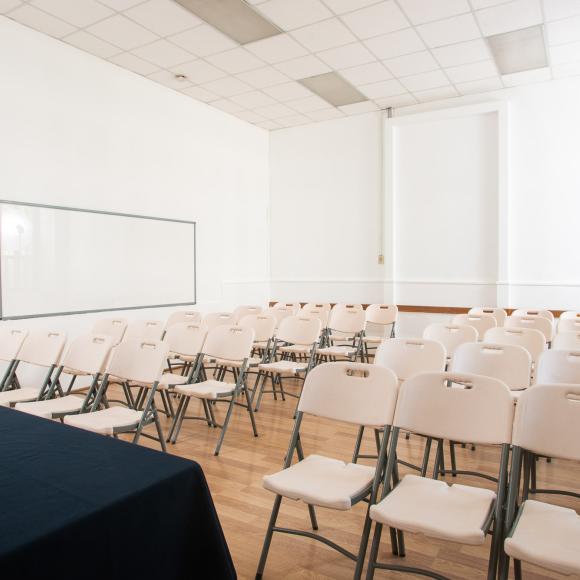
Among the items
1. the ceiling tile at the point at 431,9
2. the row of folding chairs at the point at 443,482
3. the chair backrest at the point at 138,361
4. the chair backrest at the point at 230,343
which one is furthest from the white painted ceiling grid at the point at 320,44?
the row of folding chairs at the point at 443,482

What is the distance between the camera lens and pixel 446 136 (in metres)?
7.56

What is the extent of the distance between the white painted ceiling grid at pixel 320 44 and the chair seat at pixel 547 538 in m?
4.65

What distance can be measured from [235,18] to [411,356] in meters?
3.87

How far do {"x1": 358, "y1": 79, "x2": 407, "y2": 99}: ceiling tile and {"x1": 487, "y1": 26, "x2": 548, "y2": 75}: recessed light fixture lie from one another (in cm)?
128

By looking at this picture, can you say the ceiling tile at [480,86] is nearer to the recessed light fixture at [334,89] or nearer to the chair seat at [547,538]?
the recessed light fixture at [334,89]

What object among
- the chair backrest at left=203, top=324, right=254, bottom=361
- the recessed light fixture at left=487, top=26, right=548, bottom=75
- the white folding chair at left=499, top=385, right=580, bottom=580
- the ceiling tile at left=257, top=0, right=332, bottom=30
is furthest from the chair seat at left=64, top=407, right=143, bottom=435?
the recessed light fixture at left=487, top=26, right=548, bottom=75

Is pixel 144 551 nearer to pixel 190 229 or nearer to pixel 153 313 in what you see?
pixel 153 313

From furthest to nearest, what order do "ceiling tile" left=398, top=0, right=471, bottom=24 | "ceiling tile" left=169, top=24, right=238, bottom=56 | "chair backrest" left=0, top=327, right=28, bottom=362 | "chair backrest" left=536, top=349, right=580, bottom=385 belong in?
1. "ceiling tile" left=169, top=24, right=238, bottom=56
2. "ceiling tile" left=398, top=0, right=471, bottom=24
3. "chair backrest" left=0, top=327, right=28, bottom=362
4. "chair backrest" left=536, top=349, right=580, bottom=385

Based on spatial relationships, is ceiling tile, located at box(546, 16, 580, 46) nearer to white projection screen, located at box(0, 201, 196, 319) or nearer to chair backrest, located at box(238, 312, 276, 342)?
chair backrest, located at box(238, 312, 276, 342)

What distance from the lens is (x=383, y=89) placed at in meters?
7.24

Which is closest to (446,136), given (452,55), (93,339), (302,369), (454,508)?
(452,55)

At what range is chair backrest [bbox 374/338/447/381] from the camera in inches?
133

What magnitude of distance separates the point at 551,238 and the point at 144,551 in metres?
6.91

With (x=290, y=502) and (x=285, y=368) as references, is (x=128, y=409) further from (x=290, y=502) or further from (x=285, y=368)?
(x=285, y=368)
